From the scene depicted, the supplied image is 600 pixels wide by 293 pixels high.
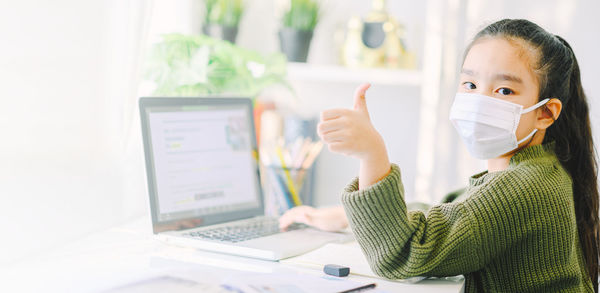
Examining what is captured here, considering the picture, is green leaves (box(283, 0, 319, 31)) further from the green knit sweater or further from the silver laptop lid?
the green knit sweater

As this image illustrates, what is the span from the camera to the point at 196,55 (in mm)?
1436

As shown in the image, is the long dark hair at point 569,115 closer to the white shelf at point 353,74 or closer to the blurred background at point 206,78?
the blurred background at point 206,78

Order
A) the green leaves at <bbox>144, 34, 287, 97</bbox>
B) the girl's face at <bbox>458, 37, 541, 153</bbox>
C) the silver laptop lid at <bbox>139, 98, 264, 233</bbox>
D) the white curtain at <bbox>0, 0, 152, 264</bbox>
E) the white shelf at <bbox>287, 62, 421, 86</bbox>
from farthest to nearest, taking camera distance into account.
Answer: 1. the white shelf at <bbox>287, 62, 421, 86</bbox>
2. the green leaves at <bbox>144, 34, 287, 97</bbox>
3. the silver laptop lid at <bbox>139, 98, 264, 233</bbox>
4. the white curtain at <bbox>0, 0, 152, 264</bbox>
5. the girl's face at <bbox>458, 37, 541, 153</bbox>

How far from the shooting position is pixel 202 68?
1.43m

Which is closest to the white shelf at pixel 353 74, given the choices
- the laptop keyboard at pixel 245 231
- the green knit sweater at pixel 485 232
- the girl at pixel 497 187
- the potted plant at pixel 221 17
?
the potted plant at pixel 221 17

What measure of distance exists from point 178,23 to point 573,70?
3.94 ft

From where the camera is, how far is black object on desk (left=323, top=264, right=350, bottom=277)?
3.27 ft

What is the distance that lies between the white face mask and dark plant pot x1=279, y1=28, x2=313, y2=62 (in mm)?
1066

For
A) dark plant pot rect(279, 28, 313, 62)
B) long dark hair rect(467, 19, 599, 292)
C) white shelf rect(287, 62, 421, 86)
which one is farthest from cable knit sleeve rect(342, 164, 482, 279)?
dark plant pot rect(279, 28, 313, 62)

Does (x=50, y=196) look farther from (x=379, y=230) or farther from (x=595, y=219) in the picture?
(x=595, y=219)

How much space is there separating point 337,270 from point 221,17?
1.29 m

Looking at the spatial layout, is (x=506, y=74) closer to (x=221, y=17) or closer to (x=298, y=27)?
(x=298, y=27)

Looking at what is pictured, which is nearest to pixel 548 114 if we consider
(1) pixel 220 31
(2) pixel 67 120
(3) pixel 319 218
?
(3) pixel 319 218

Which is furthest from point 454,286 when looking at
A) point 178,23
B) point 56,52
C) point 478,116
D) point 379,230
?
point 178,23
